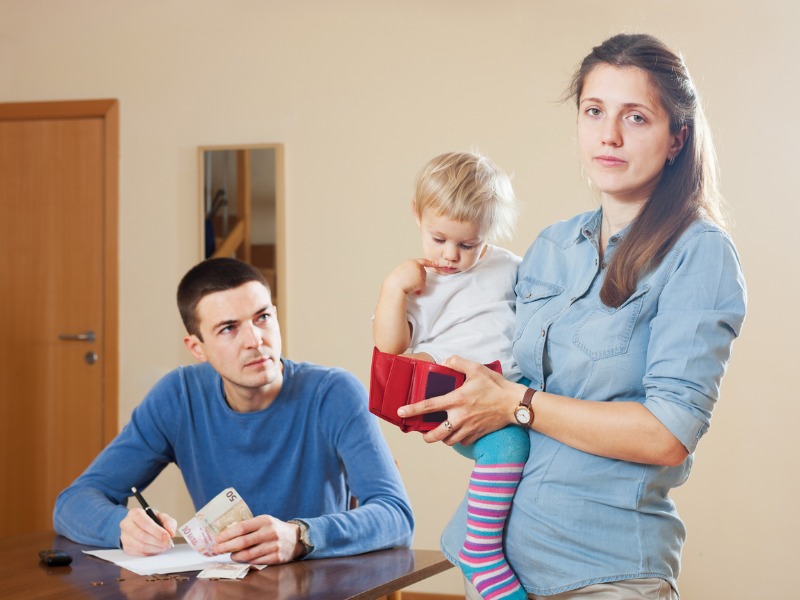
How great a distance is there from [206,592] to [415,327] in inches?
23.3

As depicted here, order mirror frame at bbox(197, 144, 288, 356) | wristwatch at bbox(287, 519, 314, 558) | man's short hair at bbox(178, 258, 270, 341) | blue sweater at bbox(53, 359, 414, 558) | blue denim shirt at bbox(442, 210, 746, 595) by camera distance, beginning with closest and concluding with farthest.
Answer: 1. blue denim shirt at bbox(442, 210, 746, 595)
2. wristwatch at bbox(287, 519, 314, 558)
3. blue sweater at bbox(53, 359, 414, 558)
4. man's short hair at bbox(178, 258, 270, 341)
5. mirror frame at bbox(197, 144, 288, 356)

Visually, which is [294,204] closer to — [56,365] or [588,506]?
[56,365]

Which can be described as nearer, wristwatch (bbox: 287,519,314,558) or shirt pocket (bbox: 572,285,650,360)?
shirt pocket (bbox: 572,285,650,360)

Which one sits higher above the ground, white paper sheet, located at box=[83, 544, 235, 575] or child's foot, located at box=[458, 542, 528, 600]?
child's foot, located at box=[458, 542, 528, 600]

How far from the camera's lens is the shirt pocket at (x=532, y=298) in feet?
4.65

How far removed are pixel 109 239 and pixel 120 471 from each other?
104 inches

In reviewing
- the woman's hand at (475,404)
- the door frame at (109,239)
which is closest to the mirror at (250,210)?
the door frame at (109,239)

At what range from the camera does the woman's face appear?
1.29m

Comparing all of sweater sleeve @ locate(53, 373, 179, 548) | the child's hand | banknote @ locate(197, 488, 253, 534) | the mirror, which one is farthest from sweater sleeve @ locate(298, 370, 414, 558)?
the mirror

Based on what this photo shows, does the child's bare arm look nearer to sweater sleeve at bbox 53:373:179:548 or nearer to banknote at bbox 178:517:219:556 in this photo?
banknote at bbox 178:517:219:556

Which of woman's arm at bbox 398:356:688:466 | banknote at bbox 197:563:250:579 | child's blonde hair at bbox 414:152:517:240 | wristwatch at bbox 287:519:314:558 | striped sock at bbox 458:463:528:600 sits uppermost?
child's blonde hair at bbox 414:152:517:240

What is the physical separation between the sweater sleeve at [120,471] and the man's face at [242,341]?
0.18 metres

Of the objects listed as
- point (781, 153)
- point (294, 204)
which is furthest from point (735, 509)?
point (294, 204)

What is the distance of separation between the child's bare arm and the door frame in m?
3.38
